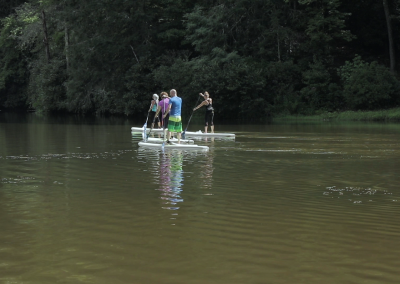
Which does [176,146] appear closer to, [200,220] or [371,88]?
[200,220]

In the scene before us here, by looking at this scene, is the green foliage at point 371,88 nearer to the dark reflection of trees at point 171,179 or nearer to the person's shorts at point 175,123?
the person's shorts at point 175,123

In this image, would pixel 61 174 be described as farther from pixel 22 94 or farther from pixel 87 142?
pixel 22 94

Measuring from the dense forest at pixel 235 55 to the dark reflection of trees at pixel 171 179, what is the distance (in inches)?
1020

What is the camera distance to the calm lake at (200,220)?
6008mm

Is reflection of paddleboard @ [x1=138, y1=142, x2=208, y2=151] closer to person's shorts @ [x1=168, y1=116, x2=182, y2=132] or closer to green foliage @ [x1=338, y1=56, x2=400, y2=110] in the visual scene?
person's shorts @ [x1=168, y1=116, x2=182, y2=132]

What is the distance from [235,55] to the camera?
43906 mm

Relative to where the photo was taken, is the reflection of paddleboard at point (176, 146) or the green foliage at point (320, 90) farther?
the green foliage at point (320, 90)

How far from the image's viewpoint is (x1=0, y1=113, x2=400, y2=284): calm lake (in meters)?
6.01

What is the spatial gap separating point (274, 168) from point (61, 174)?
15.6ft

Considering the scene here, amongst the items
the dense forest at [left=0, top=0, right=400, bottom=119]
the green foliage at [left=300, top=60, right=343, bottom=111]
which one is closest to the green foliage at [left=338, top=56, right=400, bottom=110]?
the dense forest at [left=0, top=0, right=400, bottom=119]

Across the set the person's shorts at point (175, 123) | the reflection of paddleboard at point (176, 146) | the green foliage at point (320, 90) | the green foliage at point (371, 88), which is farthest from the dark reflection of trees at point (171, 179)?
the green foliage at point (320, 90)

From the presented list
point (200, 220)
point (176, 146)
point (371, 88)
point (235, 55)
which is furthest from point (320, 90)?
point (200, 220)

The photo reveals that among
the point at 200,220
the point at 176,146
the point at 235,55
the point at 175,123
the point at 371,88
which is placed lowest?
the point at 200,220

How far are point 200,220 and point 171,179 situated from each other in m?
3.93
